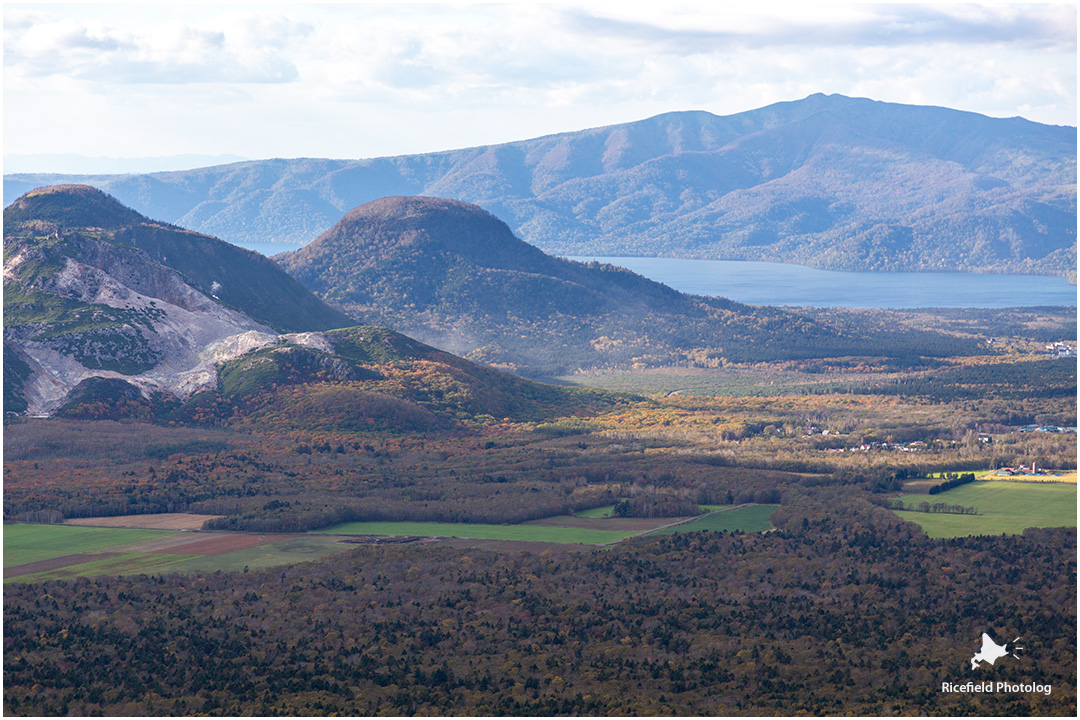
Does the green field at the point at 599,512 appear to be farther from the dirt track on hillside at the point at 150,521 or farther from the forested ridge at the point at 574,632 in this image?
the dirt track on hillside at the point at 150,521

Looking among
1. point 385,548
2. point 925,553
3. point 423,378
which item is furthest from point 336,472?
point 925,553

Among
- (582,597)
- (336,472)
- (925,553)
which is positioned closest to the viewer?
(582,597)

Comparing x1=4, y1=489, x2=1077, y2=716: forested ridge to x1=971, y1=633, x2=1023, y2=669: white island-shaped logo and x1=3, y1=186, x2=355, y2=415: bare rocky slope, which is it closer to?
x1=971, y1=633, x2=1023, y2=669: white island-shaped logo

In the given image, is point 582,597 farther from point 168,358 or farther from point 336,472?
point 168,358

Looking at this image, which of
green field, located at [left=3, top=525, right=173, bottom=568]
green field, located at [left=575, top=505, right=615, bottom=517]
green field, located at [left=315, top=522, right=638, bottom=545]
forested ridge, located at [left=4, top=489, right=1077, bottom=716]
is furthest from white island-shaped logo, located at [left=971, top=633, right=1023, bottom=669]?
green field, located at [left=3, top=525, right=173, bottom=568]

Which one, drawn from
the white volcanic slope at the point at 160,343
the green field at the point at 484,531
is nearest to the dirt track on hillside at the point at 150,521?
the green field at the point at 484,531

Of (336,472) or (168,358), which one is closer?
(336,472)
